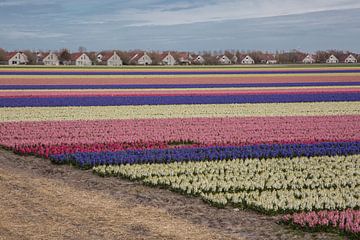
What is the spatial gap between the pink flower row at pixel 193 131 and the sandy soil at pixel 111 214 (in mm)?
6344

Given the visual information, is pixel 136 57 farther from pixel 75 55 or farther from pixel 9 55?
pixel 9 55

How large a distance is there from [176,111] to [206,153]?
13.2 meters

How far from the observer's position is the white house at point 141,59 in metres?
148

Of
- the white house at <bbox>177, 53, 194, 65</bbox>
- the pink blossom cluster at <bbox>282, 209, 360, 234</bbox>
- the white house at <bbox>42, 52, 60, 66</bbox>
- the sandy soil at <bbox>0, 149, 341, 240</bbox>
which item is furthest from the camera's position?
the white house at <bbox>177, 53, 194, 65</bbox>

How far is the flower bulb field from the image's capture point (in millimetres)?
12664

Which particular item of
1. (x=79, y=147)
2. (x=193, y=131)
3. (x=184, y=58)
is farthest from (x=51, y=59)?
(x=79, y=147)

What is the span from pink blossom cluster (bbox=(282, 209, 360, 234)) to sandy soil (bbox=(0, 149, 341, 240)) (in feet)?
0.88

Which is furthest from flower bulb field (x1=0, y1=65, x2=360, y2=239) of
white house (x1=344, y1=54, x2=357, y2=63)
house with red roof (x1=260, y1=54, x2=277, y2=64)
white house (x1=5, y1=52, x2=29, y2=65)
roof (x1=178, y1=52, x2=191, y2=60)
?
house with red roof (x1=260, y1=54, x2=277, y2=64)

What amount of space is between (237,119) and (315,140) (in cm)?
669

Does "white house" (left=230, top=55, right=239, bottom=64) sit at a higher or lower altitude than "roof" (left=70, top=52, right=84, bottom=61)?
lower

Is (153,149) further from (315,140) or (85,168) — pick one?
(315,140)

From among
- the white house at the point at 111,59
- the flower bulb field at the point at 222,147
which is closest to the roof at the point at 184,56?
the white house at the point at 111,59

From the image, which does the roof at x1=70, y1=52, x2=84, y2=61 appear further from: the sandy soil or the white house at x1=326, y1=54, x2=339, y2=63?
the sandy soil

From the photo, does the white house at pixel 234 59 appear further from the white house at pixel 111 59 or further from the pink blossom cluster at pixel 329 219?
the pink blossom cluster at pixel 329 219
